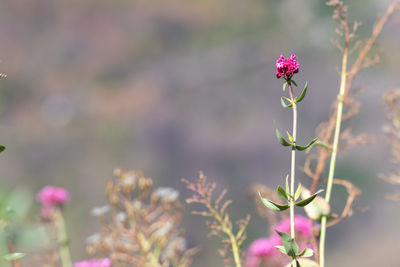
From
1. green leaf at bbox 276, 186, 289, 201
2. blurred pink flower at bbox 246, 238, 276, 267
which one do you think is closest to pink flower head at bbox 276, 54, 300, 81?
green leaf at bbox 276, 186, 289, 201

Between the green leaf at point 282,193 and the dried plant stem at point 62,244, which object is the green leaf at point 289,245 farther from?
the dried plant stem at point 62,244

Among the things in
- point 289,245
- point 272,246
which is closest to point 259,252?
point 272,246

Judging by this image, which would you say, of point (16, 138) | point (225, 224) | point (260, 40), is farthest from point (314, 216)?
point (260, 40)

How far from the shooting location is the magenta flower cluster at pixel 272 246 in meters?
0.23

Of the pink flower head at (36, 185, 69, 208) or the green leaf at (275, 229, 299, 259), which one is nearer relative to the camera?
the green leaf at (275, 229, 299, 259)

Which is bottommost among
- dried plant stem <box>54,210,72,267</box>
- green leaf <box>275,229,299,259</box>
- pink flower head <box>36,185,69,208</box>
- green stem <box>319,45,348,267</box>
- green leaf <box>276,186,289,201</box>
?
green leaf <box>275,229,299,259</box>

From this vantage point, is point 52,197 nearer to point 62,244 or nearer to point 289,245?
point 62,244

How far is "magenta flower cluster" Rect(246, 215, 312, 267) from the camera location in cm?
23

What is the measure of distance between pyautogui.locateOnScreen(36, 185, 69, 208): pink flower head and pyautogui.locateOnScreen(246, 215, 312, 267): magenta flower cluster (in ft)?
0.45

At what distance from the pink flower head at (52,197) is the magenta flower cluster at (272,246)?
0.14 m

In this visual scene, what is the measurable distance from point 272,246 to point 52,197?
0.52 ft

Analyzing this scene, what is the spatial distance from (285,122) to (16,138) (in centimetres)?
71

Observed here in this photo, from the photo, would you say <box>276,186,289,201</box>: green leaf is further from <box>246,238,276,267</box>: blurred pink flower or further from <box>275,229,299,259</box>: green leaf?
<box>246,238,276,267</box>: blurred pink flower

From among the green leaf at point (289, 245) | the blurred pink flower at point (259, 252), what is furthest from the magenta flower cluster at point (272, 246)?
the green leaf at point (289, 245)
